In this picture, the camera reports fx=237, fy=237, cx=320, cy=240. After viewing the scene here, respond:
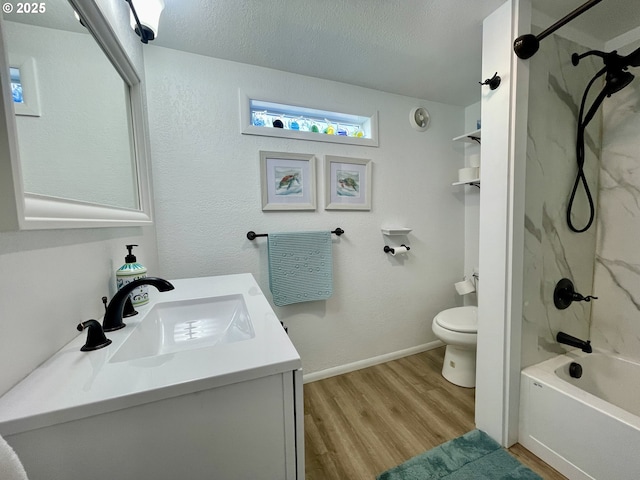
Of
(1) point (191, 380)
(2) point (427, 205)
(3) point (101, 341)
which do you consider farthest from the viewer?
(2) point (427, 205)

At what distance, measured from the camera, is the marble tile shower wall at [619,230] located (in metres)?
1.28

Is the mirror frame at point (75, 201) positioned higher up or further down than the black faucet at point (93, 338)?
higher up

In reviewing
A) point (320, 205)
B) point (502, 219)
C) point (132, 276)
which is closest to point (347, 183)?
point (320, 205)

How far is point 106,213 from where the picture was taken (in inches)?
29.8

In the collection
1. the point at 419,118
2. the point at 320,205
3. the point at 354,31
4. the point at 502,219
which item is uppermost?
the point at 354,31

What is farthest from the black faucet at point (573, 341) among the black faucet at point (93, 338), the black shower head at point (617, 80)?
the black faucet at point (93, 338)

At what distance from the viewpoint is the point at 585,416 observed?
3.24ft

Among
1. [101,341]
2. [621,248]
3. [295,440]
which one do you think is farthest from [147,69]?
[621,248]

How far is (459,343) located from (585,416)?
60 centimetres

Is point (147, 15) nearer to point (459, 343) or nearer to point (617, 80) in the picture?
point (617, 80)

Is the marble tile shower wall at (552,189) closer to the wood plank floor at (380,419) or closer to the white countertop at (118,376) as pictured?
the wood plank floor at (380,419)

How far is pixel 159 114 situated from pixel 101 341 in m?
1.29

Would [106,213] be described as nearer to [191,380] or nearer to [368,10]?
[191,380]

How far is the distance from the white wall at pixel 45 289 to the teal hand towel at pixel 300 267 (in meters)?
0.87
